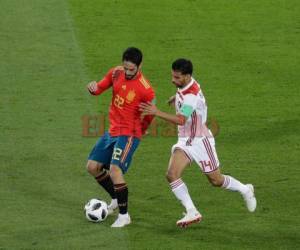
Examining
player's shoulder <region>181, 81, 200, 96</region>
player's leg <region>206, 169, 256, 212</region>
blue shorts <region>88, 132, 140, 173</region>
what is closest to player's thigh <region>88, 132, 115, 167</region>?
blue shorts <region>88, 132, 140, 173</region>

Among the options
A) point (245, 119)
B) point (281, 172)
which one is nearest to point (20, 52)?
point (245, 119)

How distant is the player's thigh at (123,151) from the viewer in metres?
13.5

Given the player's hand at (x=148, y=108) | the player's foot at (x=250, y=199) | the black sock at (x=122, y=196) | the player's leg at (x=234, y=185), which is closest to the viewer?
the player's hand at (x=148, y=108)

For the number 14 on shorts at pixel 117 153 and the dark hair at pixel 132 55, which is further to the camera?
the number 14 on shorts at pixel 117 153

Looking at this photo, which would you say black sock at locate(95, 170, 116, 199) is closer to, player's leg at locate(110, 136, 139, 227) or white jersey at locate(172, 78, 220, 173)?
player's leg at locate(110, 136, 139, 227)

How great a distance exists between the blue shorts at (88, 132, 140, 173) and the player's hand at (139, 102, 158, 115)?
560mm

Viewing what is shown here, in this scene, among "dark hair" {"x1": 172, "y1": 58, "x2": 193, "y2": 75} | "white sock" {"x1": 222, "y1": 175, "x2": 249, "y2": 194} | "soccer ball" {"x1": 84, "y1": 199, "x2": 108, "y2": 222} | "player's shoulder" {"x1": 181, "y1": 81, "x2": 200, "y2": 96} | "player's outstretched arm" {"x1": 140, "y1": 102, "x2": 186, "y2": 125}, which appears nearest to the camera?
"player's outstretched arm" {"x1": 140, "y1": 102, "x2": 186, "y2": 125}

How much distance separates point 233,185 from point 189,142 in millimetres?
888

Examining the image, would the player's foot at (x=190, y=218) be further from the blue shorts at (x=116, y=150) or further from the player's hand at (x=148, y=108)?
the player's hand at (x=148, y=108)

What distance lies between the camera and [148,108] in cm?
1303

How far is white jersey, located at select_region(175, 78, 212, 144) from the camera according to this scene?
13180 mm

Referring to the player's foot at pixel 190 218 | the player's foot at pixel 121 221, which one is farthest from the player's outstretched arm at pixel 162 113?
the player's foot at pixel 121 221

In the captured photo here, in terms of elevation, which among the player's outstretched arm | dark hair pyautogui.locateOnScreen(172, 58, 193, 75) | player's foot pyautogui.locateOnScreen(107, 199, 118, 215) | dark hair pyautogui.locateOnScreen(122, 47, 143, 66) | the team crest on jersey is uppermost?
dark hair pyautogui.locateOnScreen(122, 47, 143, 66)

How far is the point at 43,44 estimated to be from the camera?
71.2ft
